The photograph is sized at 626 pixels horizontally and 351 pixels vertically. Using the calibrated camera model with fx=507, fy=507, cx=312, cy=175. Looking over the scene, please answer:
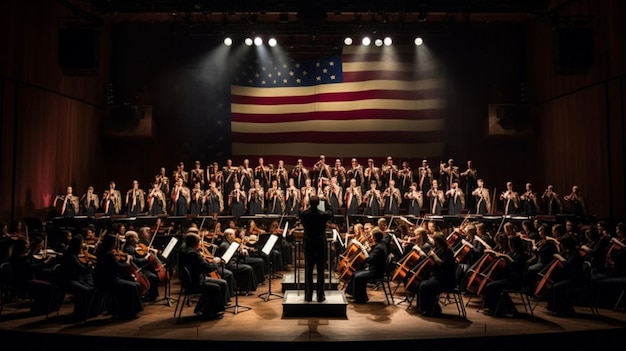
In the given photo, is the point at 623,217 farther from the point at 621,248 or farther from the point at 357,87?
the point at 357,87

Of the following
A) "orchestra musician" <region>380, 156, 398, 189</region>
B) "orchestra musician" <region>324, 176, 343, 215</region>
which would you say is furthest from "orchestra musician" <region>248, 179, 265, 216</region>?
"orchestra musician" <region>380, 156, 398, 189</region>

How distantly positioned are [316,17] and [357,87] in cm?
376

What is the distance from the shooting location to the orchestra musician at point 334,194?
50.0 feet

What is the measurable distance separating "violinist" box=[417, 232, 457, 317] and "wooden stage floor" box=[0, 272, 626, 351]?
0.72 feet

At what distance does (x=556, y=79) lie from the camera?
16.5 m

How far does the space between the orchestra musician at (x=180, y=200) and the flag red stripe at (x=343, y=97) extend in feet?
15.3

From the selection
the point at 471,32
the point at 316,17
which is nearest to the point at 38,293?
the point at 316,17

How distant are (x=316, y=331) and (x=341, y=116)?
12.6m

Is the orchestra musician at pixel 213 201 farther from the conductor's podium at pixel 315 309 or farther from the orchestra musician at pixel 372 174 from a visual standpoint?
the conductor's podium at pixel 315 309

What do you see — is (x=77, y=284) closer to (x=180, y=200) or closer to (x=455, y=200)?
(x=180, y=200)

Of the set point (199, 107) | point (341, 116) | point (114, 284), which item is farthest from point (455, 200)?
point (114, 284)

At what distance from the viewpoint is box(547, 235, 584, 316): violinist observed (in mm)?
7625

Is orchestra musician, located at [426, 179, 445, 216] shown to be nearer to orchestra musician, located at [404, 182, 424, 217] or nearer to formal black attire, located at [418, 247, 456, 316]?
orchestra musician, located at [404, 182, 424, 217]

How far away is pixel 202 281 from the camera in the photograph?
755 cm
